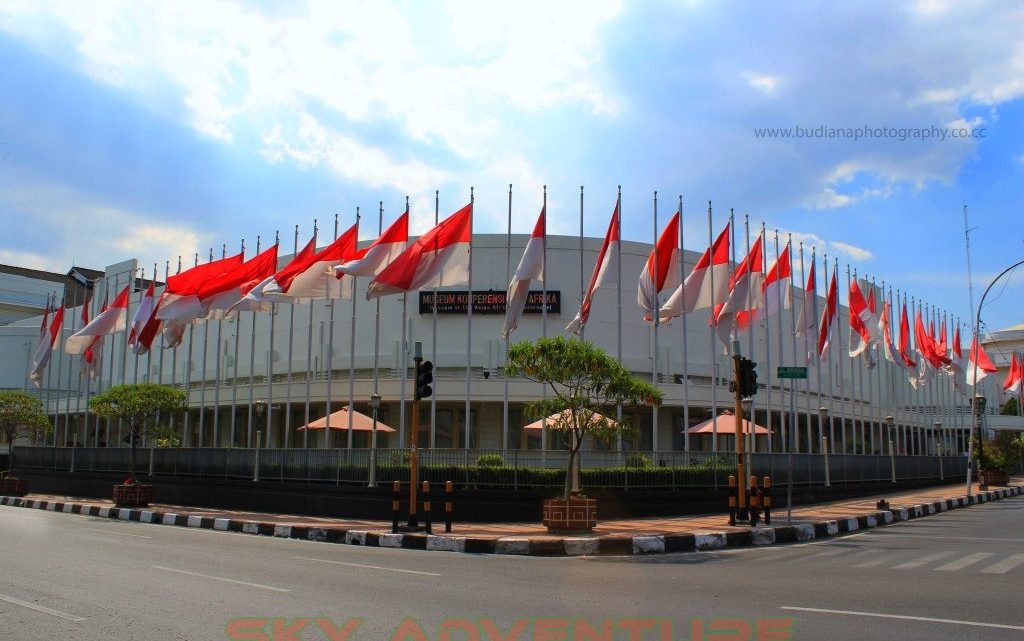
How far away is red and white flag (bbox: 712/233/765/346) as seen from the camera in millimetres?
23828

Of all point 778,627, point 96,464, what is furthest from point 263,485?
point 778,627

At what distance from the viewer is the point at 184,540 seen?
1551 centimetres

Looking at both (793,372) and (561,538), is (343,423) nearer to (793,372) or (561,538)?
(561,538)

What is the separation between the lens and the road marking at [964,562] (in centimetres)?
1155

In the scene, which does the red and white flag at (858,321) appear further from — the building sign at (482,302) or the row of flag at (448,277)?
the building sign at (482,302)

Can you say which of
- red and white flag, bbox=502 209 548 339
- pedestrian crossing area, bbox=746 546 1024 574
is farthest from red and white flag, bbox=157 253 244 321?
pedestrian crossing area, bbox=746 546 1024 574

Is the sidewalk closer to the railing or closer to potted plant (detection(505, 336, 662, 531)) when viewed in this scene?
potted plant (detection(505, 336, 662, 531))

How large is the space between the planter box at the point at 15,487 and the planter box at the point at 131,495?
347 inches

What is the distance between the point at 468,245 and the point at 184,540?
33.9 feet

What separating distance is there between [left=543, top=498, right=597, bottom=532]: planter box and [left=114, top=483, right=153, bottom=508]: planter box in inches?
541

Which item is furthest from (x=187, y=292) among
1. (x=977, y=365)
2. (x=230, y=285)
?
(x=977, y=365)

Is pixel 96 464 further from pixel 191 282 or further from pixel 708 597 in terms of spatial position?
pixel 708 597

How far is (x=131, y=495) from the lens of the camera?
2383 centimetres

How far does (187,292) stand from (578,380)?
1366 cm
